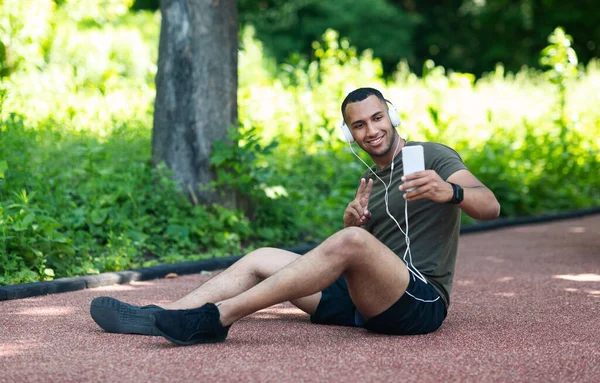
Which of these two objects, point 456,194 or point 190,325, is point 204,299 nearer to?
point 190,325

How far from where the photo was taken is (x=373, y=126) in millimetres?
4977

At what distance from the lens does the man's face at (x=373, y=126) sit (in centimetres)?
498

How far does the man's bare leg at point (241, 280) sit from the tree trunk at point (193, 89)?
150 inches

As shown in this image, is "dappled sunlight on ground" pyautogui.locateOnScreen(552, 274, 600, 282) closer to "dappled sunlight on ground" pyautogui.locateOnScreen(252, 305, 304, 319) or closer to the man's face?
"dappled sunlight on ground" pyautogui.locateOnScreen(252, 305, 304, 319)

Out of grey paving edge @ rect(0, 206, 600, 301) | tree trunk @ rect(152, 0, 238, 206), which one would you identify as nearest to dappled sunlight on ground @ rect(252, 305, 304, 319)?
grey paving edge @ rect(0, 206, 600, 301)

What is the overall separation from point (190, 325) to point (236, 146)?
4.57m

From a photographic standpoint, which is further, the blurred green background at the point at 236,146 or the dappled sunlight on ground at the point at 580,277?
the blurred green background at the point at 236,146

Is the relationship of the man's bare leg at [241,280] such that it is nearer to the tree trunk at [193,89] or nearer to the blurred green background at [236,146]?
the blurred green background at [236,146]

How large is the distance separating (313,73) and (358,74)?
0.95m

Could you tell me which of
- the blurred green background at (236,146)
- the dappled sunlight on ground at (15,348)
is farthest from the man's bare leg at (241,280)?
the blurred green background at (236,146)

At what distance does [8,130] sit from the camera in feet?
27.6

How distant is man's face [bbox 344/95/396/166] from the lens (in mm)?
4977

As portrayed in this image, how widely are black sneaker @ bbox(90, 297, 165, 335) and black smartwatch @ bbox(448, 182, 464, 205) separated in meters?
1.78

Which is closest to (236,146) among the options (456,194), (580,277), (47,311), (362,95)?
(47,311)
